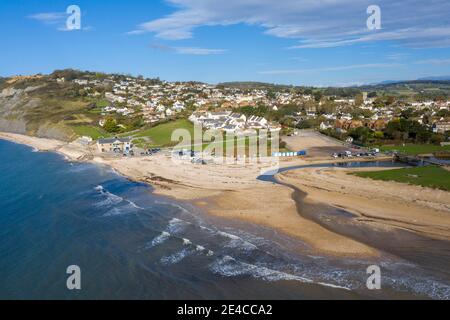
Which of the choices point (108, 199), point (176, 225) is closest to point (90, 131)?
point (108, 199)

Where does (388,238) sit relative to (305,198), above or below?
below

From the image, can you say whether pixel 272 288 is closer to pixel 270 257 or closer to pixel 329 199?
pixel 270 257

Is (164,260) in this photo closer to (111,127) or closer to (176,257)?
(176,257)

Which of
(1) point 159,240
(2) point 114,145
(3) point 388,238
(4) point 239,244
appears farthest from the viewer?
(2) point 114,145

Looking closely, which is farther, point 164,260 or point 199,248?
point 199,248

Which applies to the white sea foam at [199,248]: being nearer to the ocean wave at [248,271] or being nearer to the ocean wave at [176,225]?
the ocean wave at [248,271]

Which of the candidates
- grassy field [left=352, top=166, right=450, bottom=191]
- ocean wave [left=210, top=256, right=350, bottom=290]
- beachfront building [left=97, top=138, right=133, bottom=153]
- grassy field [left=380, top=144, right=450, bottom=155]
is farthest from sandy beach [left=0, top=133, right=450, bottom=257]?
grassy field [left=380, top=144, right=450, bottom=155]

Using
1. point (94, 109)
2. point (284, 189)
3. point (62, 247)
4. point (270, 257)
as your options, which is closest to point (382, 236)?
point (270, 257)
